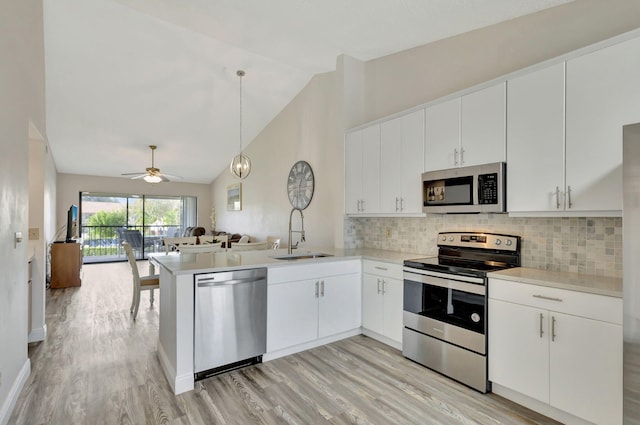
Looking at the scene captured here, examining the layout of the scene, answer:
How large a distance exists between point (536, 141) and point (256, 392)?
267cm

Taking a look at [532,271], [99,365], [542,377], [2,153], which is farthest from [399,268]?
[2,153]

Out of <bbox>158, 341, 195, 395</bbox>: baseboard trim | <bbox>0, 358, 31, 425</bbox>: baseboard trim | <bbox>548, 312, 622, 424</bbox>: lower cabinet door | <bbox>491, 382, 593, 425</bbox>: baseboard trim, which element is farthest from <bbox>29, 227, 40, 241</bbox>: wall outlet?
<bbox>548, 312, 622, 424</bbox>: lower cabinet door

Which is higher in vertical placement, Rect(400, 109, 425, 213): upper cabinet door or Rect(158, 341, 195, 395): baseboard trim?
Rect(400, 109, 425, 213): upper cabinet door

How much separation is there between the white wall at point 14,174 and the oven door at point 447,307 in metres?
2.88

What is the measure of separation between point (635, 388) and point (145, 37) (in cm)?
530

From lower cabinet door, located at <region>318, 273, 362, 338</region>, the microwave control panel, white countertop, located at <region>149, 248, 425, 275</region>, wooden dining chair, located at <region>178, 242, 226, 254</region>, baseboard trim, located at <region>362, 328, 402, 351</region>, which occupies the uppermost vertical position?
the microwave control panel

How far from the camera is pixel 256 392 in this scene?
2.34 m

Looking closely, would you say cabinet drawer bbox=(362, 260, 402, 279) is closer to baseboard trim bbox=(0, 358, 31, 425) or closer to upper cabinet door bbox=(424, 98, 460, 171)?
upper cabinet door bbox=(424, 98, 460, 171)

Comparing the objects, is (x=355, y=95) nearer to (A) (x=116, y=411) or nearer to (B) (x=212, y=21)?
(B) (x=212, y=21)

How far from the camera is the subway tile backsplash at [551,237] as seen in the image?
216 cm

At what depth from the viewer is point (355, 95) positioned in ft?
13.3

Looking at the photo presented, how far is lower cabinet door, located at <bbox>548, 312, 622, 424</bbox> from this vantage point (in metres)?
1.75

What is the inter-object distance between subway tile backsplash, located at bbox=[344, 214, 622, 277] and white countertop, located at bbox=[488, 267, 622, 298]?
9 cm

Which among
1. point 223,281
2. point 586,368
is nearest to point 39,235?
point 223,281
